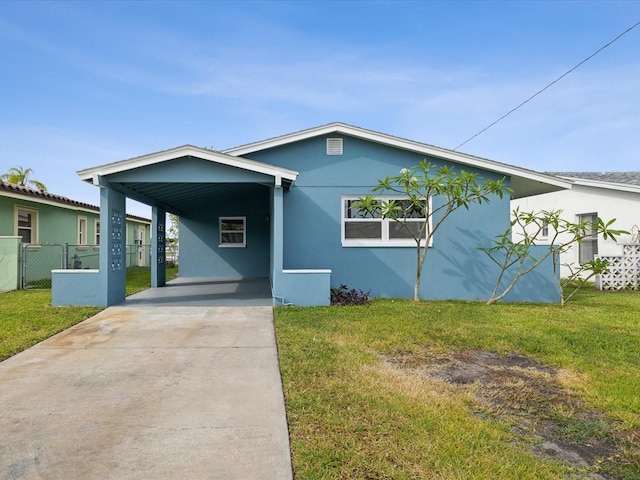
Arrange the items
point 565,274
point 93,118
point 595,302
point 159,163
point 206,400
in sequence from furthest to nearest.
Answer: point 93,118
point 565,274
point 595,302
point 159,163
point 206,400

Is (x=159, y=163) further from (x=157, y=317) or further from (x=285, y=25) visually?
(x=285, y=25)

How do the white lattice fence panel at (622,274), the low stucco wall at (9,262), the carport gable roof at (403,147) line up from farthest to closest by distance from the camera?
the white lattice fence panel at (622,274), the low stucco wall at (9,262), the carport gable roof at (403,147)

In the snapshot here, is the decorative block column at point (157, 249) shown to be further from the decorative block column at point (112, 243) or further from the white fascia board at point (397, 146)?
the white fascia board at point (397, 146)

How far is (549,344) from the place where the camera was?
538cm

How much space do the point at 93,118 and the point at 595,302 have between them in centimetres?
1762

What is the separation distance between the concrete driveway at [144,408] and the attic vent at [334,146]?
5267mm

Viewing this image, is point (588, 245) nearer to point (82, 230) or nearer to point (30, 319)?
point (30, 319)

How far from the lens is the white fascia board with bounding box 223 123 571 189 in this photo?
9297 millimetres

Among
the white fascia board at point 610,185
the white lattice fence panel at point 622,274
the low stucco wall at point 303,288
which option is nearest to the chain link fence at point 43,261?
the low stucco wall at point 303,288

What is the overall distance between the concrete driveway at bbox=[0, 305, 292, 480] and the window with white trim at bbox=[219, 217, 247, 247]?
882 centimetres

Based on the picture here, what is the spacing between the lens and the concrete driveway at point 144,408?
246cm

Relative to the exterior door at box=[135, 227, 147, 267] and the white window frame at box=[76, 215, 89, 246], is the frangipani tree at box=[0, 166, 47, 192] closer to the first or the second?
the exterior door at box=[135, 227, 147, 267]

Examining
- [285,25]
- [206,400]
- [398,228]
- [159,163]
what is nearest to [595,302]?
[398,228]

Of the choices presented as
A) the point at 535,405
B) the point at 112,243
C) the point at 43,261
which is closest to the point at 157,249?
the point at 112,243
